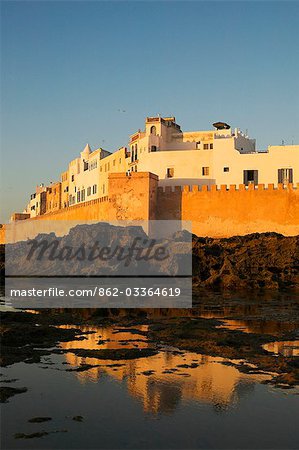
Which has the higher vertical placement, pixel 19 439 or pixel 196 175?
pixel 196 175

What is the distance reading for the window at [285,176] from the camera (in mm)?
35616

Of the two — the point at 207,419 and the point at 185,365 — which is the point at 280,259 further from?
the point at 207,419

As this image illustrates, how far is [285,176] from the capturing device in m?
35.7

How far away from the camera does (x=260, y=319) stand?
46.9 feet

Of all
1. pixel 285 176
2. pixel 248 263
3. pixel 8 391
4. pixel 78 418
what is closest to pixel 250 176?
pixel 285 176

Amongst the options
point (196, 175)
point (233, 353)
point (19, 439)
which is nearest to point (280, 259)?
point (196, 175)

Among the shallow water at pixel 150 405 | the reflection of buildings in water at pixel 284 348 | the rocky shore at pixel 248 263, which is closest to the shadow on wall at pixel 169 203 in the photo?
the rocky shore at pixel 248 263

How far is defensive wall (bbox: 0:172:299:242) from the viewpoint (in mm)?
33906

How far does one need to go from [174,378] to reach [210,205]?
2800 centimetres

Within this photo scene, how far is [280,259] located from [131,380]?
71.7 feet

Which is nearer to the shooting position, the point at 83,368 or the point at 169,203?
the point at 83,368

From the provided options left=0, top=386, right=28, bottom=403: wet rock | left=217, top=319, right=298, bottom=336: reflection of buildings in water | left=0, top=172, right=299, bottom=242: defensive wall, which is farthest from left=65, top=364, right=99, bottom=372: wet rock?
left=0, top=172, right=299, bottom=242: defensive wall

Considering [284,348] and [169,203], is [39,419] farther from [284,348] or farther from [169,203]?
[169,203]

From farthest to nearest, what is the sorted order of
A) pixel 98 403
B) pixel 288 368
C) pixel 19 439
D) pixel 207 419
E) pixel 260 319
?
pixel 260 319
pixel 288 368
pixel 98 403
pixel 207 419
pixel 19 439
